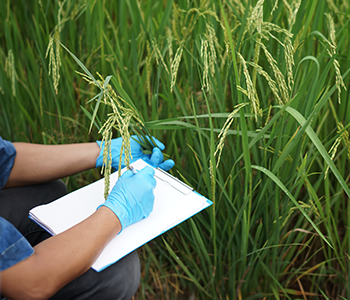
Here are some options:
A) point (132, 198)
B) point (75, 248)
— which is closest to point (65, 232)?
point (75, 248)

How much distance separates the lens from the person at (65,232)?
89 centimetres

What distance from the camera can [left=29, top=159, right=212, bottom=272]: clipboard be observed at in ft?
3.29

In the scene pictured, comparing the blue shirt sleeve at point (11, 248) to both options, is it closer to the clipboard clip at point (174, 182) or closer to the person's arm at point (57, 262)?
the person's arm at point (57, 262)

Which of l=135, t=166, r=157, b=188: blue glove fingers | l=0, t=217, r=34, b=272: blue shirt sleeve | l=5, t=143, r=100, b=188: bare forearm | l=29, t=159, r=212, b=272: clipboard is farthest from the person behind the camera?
l=5, t=143, r=100, b=188: bare forearm

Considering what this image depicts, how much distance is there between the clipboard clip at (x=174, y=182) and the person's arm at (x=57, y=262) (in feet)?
0.85

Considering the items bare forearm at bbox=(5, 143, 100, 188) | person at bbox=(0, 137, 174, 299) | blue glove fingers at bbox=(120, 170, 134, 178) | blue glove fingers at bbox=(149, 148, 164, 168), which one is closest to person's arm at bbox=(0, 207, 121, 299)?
person at bbox=(0, 137, 174, 299)

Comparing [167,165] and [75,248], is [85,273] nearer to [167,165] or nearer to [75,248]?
[75,248]

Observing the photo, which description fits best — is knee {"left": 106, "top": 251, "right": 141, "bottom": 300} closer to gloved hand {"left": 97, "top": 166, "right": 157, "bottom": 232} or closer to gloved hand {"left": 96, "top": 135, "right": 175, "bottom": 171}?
gloved hand {"left": 97, "top": 166, "right": 157, "bottom": 232}

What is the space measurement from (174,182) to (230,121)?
35 cm

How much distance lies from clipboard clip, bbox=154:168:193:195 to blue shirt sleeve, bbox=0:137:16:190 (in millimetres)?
577

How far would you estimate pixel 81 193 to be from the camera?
45.7 inches

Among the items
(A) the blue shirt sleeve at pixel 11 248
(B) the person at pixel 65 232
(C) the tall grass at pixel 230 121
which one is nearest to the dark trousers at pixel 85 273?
(B) the person at pixel 65 232

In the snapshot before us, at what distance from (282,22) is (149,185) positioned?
83 cm

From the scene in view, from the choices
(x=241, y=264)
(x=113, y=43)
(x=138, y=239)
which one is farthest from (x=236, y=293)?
(x=113, y=43)
